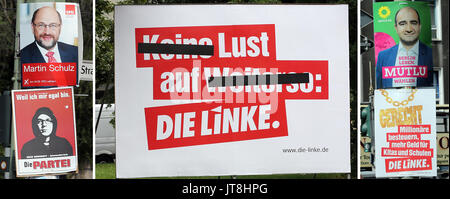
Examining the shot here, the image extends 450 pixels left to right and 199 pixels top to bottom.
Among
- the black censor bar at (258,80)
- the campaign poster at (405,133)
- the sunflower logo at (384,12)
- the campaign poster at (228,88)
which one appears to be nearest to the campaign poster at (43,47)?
the campaign poster at (228,88)

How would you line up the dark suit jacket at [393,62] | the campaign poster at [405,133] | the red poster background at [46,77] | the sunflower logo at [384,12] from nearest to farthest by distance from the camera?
the red poster background at [46,77], the campaign poster at [405,133], the dark suit jacket at [393,62], the sunflower logo at [384,12]

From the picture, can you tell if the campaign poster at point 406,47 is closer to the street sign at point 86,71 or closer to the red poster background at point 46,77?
the street sign at point 86,71

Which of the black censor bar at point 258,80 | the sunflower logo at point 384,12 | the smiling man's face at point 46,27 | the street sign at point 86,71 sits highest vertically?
the sunflower logo at point 384,12

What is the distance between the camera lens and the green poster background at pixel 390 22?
509 centimetres

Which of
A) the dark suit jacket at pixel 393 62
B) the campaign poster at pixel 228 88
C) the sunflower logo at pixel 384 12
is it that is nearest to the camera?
the campaign poster at pixel 228 88

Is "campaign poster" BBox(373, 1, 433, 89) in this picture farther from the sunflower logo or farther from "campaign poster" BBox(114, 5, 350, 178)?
"campaign poster" BBox(114, 5, 350, 178)

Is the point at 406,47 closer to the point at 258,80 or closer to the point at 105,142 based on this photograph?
the point at 258,80

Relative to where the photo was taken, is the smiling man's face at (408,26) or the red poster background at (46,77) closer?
the red poster background at (46,77)

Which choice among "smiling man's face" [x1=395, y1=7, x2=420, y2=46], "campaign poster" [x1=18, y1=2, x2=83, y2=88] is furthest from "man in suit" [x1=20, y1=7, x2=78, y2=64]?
"smiling man's face" [x1=395, y1=7, x2=420, y2=46]

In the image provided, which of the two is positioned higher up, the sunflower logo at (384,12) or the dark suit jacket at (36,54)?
the sunflower logo at (384,12)

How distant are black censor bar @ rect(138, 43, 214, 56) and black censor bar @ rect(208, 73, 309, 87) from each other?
243mm

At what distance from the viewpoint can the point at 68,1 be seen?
4820mm

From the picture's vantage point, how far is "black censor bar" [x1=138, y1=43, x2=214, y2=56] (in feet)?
14.5

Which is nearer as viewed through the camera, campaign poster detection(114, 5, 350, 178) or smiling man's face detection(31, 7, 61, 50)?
campaign poster detection(114, 5, 350, 178)
